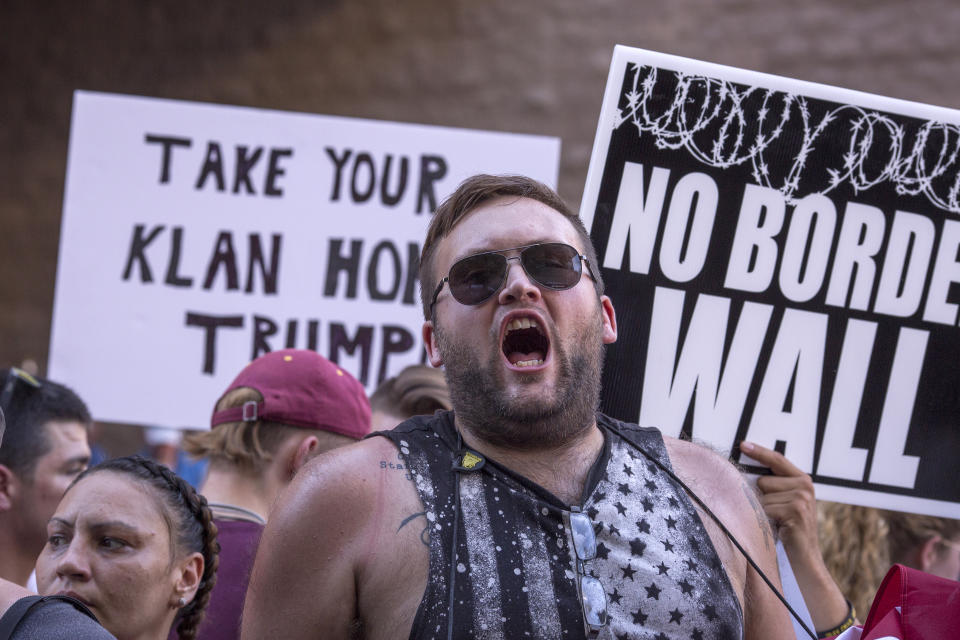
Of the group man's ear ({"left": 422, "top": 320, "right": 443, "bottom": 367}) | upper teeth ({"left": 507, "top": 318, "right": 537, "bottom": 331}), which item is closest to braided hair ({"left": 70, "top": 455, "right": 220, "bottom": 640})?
man's ear ({"left": 422, "top": 320, "right": 443, "bottom": 367})

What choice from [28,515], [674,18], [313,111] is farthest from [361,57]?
[28,515]

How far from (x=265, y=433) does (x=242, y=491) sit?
177mm

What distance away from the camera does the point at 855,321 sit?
2.51 meters

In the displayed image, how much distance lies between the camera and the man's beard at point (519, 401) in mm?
1940

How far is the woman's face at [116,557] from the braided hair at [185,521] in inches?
1.0

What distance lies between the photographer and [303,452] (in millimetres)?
2863

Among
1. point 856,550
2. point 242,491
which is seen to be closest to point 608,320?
point 242,491

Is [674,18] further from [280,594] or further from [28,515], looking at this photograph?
[280,594]


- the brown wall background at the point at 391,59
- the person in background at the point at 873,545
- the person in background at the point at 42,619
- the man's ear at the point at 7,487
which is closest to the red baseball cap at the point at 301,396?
the man's ear at the point at 7,487

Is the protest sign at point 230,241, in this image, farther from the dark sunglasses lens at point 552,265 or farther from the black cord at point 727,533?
the black cord at point 727,533

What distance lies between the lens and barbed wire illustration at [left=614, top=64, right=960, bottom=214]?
8.02ft

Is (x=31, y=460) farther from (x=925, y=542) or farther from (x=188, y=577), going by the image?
(x=925, y=542)

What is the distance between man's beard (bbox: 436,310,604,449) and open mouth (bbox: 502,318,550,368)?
0.04m

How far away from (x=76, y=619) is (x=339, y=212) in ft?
7.78
